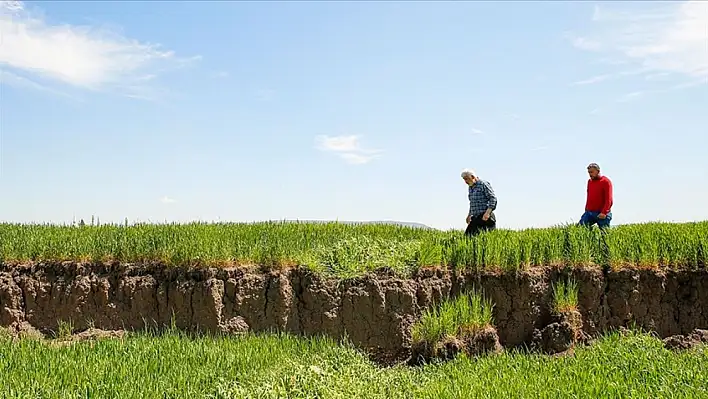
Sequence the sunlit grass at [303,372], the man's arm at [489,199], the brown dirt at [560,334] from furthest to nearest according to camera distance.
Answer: the man's arm at [489,199] < the brown dirt at [560,334] < the sunlit grass at [303,372]

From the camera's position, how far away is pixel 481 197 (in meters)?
11.7

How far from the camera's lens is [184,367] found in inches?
276

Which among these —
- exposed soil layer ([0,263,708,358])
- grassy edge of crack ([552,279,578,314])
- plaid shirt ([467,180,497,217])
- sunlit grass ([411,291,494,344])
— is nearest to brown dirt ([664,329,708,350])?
exposed soil layer ([0,263,708,358])

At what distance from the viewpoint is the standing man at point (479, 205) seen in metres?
11.6

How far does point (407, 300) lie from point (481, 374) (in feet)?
6.34

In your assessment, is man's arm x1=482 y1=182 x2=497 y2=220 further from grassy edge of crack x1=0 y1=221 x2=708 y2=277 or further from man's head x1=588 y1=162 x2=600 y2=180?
man's head x1=588 y1=162 x2=600 y2=180

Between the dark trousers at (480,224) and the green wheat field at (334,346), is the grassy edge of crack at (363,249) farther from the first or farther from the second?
the dark trousers at (480,224)

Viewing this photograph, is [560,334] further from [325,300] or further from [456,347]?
[325,300]

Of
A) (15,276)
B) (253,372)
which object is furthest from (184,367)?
(15,276)

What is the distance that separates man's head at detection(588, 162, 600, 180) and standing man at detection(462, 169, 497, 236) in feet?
6.25

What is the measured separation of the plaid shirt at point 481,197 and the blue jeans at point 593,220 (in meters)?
1.84

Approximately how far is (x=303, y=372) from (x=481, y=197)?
5.74 m

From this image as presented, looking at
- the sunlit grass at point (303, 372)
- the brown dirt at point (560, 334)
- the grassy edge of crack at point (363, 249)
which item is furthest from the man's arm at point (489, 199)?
the sunlit grass at point (303, 372)

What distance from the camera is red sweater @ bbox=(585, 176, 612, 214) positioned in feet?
39.4
